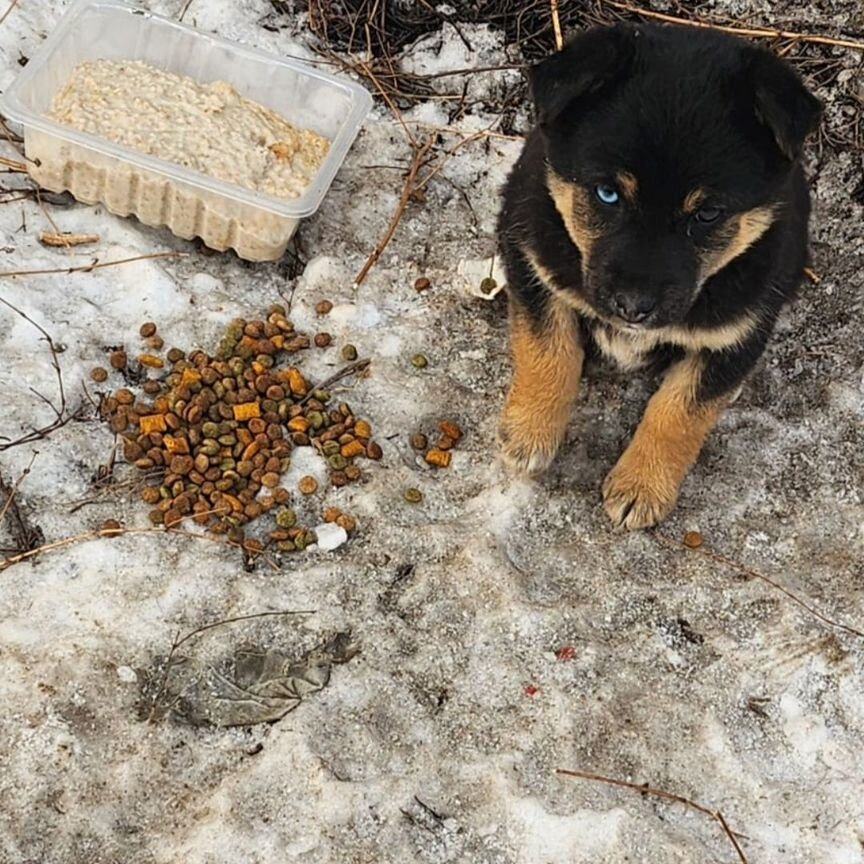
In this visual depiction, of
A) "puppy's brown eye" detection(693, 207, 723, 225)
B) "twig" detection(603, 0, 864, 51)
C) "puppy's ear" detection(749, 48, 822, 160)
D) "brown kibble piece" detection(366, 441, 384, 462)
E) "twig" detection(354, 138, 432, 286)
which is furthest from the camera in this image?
"twig" detection(603, 0, 864, 51)

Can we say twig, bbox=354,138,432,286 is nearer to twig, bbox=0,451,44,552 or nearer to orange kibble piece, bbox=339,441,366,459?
orange kibble piece, bbox=339,441,366,459

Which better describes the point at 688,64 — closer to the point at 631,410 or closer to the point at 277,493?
the point at 631,410

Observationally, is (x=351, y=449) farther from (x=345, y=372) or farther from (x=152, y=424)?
(x=152, y=424)

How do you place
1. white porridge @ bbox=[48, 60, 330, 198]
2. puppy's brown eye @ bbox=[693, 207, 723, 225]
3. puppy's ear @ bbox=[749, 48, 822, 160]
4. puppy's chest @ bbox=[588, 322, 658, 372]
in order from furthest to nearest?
white porridge @ bbox=[48, 60, 330, 198] → puppy's chest @ bbox=[588, 322, 658, 372] → puppy's brown eye @ bbox=[693, 207, 723, 225] → puppy's ear @ bbox=[749, 48, 822, 160]

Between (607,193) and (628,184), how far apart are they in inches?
3.5

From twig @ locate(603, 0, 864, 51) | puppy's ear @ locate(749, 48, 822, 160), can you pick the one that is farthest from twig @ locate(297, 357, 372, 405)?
twig @ locate(603, 0, 864, 51)

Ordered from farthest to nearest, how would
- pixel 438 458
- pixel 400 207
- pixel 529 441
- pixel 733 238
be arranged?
pixel 400 207 < pixel 438 458 < pixel 529 441 < pixel 733 238

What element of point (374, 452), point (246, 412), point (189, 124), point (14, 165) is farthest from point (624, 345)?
point (14, 165)

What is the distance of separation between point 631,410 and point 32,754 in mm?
2128

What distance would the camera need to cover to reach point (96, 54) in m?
4.48

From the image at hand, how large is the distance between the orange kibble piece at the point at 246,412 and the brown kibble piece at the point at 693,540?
4.55 ft

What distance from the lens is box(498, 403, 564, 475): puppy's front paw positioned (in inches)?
142

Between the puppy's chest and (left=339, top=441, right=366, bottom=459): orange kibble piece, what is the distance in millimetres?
809

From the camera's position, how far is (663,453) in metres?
3.57
